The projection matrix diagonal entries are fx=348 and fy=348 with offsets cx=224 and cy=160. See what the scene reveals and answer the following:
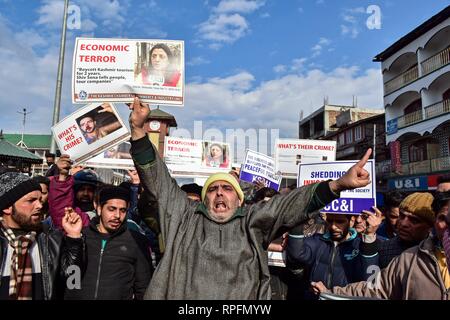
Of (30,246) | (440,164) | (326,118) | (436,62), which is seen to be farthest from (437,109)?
(326,118)

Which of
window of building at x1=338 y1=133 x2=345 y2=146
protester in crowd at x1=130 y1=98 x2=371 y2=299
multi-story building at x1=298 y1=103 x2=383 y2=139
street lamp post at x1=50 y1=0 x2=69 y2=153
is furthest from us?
multi-story building at x1=298 y1=103 x2=383 y2=139

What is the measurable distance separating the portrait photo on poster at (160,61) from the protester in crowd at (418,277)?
247 cm

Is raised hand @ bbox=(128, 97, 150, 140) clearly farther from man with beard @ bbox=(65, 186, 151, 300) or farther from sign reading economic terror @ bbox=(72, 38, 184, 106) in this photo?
man with beard @ bbox=(65, 186, 151, 300)

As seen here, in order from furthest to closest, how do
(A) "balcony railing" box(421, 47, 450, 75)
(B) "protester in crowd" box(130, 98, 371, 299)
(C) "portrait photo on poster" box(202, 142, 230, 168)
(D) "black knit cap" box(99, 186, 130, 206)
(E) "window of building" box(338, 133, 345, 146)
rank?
(E) "window of building" box(338, 133, 345, 146) → (A) "balcony railing" box(421, 47, 450, 75) → (C) "portrait photo on poster" box(202, 142, 230, 168) → (D) "black knit cap" box(99, 186, 130, 206) → (B) "protester in crowd" box(130, 98, 371, 299)

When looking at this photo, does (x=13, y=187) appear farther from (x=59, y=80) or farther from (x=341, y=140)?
(x=341, y=140)

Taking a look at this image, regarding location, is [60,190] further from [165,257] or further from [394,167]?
[394,167]

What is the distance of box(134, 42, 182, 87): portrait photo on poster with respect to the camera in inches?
138

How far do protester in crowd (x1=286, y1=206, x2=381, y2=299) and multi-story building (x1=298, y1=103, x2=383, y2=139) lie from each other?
1506 inches

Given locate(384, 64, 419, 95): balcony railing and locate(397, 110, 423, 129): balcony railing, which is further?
locate(384, 64, 419, 95): balcony railing

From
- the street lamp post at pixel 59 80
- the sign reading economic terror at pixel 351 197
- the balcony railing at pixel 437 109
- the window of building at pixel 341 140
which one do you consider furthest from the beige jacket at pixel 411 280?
the window of building at pixel 341 140

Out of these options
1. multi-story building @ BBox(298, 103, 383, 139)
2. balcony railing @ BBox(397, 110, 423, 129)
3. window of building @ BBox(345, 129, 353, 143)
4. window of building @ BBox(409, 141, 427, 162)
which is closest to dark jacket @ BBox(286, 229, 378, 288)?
balcony railing @ BBox(397, 110, 423, 129)

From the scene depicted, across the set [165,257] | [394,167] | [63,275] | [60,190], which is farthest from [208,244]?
[394,167]

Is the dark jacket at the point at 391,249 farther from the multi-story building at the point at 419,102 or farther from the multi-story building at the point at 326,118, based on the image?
the multi-story building at the point at 326,118
